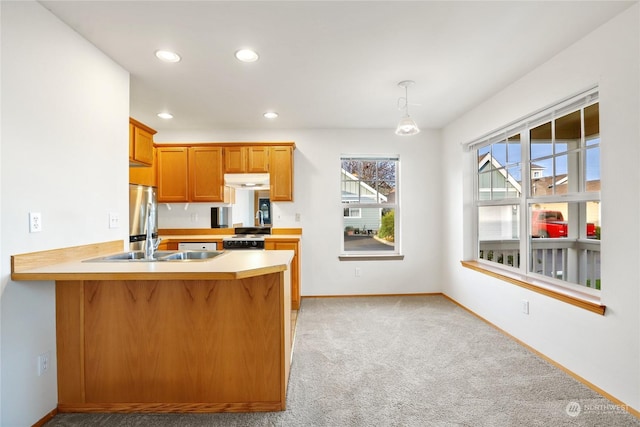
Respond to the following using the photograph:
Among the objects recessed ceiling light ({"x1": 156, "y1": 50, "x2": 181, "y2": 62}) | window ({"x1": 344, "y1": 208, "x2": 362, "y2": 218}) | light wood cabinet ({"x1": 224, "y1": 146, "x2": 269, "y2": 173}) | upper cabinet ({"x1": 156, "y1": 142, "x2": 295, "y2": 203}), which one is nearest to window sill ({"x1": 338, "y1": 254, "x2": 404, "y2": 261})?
window ({"x1": 344, "y1": 208, "x2": 362, "y2": 218})

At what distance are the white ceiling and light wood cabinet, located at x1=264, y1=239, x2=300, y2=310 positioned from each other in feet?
5.42

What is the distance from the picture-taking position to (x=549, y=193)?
2.68 meters

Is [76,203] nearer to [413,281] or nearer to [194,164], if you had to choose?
[194,164]

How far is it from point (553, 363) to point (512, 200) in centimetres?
152

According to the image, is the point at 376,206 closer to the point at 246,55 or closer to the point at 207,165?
the point at 207,165

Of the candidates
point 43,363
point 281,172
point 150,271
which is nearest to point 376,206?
point 281,172

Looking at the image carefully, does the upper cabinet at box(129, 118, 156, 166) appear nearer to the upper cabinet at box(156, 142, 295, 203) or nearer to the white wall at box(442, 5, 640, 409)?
the upper cabinet at box(156, 142, 295, 203)

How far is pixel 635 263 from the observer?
182 centimetres

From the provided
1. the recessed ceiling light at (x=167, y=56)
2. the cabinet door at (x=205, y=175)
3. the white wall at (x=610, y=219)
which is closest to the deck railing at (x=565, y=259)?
the white wall at (x=610, y=219)

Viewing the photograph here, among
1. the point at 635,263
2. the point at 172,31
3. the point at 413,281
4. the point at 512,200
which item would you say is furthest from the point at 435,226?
the point at 172,31

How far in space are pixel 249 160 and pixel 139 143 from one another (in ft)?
4.48

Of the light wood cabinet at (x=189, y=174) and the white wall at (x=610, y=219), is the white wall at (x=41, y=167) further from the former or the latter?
the white wall at (x=610, y=219)

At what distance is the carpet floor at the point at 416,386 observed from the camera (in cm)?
182

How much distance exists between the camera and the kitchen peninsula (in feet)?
6.20
